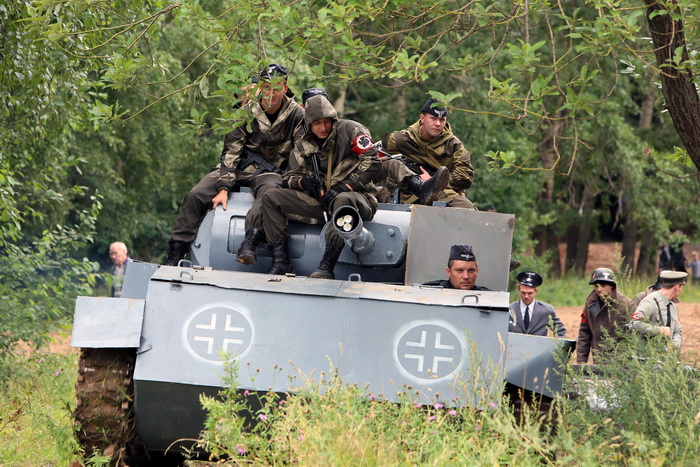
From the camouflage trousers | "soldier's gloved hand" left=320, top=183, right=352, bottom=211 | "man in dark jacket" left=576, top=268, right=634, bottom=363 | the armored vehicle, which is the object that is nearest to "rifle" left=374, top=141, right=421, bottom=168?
"soldier's gloved hand" left=320, top=183, right=352, bottom=211

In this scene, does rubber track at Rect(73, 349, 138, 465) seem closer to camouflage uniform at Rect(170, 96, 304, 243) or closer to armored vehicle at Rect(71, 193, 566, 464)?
armored vehicle at Rect(71, 193, 566, 464)

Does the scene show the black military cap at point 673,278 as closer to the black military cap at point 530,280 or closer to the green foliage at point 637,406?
the black military cap at point 530,280

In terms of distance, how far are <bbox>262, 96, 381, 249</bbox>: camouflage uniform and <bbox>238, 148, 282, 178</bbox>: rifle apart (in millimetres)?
562

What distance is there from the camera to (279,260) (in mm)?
7766

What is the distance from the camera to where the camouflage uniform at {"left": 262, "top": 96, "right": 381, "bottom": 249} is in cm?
767

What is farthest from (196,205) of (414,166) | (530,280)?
(530,280)

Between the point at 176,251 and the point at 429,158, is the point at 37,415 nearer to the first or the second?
the point at 176,251

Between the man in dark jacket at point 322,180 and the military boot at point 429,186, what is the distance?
599 millimetres

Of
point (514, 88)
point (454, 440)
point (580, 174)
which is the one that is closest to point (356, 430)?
point (454, 440)

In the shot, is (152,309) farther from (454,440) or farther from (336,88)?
(336,88)

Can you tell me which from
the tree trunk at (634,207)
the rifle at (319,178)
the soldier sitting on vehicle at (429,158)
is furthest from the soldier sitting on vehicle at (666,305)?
the tree trunk at (634,207)

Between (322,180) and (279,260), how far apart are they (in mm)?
647

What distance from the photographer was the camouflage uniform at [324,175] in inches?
302

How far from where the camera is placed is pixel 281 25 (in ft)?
23.2
